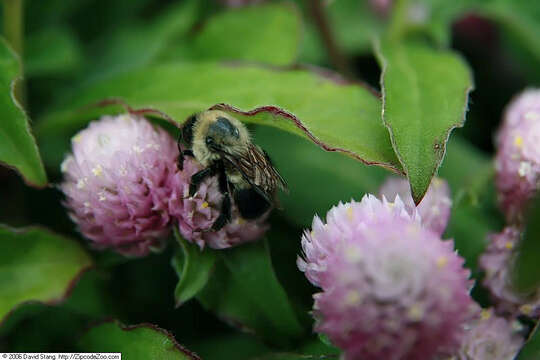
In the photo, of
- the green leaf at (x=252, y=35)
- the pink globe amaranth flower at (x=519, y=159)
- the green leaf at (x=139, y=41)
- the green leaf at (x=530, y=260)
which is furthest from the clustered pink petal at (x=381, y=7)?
the green leaf at (x=530, y=260)

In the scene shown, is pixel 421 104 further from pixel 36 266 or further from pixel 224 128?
pixel 36 266

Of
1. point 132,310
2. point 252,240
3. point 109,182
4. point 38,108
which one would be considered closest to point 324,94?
point 252,240

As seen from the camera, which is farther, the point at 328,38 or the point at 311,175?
the point at 328,38

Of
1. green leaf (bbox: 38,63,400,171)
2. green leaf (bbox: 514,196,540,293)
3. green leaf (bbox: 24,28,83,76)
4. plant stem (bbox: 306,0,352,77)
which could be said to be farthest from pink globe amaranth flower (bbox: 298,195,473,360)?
green leaf (bbox: 24,28,83,76)

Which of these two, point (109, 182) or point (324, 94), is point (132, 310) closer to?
point (109, 182)

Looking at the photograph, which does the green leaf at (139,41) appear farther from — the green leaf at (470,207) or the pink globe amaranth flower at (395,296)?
the pink globe amaranth flower at (395,296)

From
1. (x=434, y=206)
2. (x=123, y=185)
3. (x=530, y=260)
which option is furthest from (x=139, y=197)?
(x=530, y=260)
